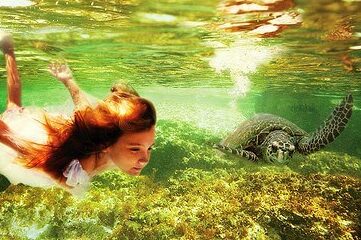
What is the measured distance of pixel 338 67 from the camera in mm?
16297

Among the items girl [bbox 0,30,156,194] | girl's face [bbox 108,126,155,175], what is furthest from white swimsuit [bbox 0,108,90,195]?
girl's face [bbox 108,126,155,175]

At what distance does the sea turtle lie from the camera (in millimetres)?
9414

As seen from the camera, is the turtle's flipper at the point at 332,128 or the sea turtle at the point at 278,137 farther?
the sea turtle at the point at 278,137

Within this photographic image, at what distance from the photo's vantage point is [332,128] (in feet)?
31.0

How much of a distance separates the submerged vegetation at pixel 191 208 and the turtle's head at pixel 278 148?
1.76 m

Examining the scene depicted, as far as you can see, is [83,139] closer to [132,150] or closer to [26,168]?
[132,150]

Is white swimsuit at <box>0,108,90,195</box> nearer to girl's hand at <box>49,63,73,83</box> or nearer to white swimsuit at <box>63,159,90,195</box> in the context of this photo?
Answer: white swimsuit at <box>63,159,90,195</box>

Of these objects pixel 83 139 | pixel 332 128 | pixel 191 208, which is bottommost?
pixel 191 208

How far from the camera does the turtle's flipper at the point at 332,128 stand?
9.26 metres

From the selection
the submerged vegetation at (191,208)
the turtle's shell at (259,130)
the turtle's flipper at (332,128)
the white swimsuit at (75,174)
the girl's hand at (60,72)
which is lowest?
the submerged vegetation at (191,208)

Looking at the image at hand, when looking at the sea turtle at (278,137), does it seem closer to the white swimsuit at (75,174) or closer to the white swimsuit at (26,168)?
the white swimsuit at (26,168)

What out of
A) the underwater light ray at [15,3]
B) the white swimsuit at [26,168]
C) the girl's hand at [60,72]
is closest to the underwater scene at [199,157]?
the underwater light ray at [15,3]

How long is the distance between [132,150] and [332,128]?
7.46m

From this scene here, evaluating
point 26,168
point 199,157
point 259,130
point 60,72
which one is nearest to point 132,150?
point 26,168
